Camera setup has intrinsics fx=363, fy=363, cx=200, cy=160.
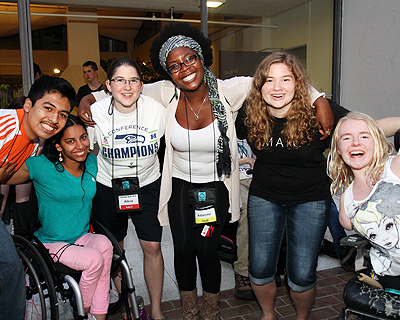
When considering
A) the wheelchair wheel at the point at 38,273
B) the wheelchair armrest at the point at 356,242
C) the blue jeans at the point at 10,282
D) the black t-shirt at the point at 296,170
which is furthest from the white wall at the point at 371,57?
the blue jeans at the point at 10,282

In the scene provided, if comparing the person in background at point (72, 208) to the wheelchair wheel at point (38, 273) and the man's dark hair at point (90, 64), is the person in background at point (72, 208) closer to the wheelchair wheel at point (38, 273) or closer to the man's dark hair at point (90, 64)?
the wheelchair wheel at point (38, 273)

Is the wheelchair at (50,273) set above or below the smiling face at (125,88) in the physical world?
below

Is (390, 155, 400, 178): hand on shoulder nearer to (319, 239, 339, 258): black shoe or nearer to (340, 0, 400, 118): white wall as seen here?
(319, 239, 339, 258): black shoe

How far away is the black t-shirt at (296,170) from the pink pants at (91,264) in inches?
46.0

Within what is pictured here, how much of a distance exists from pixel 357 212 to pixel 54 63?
5128mm

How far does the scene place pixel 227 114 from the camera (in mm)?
2506

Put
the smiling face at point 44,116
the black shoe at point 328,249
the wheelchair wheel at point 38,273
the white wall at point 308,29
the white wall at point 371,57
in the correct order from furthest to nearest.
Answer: the white wall at point 308,29
the white wall at point 371,57
the black shoe at point 328,249
the smiling face at point 44,116
the wheelchair wheel at point 38,273

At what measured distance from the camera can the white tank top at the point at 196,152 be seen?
2473mm

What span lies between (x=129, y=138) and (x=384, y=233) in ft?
5.47

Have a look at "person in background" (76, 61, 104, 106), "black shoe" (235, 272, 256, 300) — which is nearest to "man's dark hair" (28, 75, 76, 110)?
"black shoe" (235, 272, 256, 300)

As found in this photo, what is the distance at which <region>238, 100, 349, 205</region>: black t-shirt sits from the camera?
229 cm

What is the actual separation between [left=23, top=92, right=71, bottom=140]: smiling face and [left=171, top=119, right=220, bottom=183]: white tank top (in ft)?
2.45

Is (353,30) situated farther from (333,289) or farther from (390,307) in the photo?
(390,307)

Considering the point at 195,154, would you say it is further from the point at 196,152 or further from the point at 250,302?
the point at 250,302
